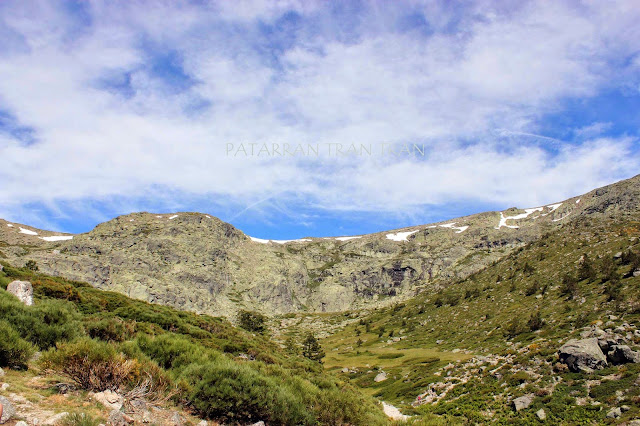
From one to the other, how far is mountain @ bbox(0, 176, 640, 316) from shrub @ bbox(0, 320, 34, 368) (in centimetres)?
12259

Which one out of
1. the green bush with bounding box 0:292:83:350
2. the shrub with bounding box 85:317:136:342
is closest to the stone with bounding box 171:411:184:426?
the green bush with bounding box 0:292:83:350

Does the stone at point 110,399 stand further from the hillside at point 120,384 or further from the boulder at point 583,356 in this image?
the boulder at point 583,356

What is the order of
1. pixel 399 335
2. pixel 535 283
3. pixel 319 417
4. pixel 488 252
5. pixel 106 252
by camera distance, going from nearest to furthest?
pixel 319 417 → pixel 535 283 → pixel 399 335 → pixel 106 252 → pixel 488 252

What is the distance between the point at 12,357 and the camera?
8.84 m

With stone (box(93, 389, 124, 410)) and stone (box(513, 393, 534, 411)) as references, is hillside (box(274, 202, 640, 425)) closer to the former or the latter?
stone (box(513, 393, 534, 411))

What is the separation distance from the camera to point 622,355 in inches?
886

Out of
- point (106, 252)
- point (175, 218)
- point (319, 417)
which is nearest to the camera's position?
point (319, 417)

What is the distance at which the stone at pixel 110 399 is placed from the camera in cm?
758

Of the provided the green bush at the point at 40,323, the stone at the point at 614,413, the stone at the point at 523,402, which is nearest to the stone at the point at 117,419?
the green bush at the point at 40,323

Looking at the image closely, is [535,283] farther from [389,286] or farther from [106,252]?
[106,252]

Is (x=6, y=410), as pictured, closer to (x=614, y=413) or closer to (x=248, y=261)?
(x=614, y=413)

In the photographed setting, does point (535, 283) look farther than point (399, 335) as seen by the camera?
No

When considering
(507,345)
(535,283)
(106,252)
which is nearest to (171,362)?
(507,345)

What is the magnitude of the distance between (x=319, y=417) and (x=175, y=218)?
6811 inches
